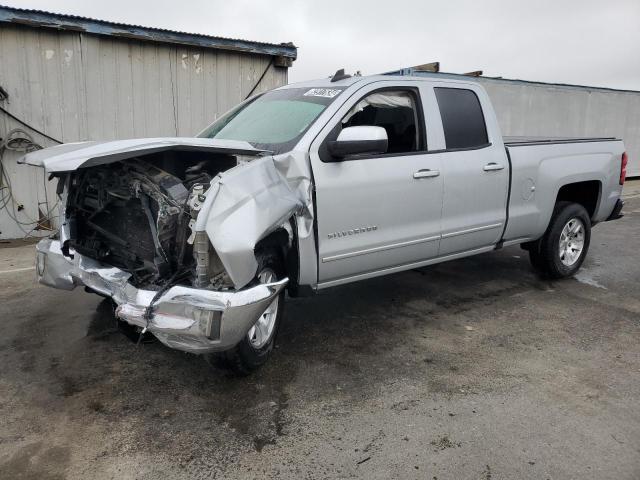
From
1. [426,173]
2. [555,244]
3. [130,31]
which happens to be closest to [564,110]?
[555,244]

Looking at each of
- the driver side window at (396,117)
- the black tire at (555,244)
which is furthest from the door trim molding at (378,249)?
the black tire at (555,244)

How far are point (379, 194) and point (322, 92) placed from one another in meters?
0.93

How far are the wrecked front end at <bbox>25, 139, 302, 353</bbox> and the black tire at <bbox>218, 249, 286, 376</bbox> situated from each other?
29cm

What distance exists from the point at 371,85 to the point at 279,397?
95.4 inches

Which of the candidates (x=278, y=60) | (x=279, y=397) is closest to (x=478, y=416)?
(x=279, y=397)

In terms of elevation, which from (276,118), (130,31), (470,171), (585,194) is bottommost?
(585,194)

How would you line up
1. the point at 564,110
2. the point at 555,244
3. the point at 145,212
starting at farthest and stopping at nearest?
1. the point at 564,110
2. the point at 555,244
3. the point at 145,212

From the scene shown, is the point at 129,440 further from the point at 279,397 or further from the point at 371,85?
the point at 371,85

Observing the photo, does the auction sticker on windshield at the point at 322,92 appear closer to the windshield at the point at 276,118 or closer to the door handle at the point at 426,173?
the windshield at the point at 276,118

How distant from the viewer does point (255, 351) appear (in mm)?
3506

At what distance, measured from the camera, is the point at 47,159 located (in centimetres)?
308

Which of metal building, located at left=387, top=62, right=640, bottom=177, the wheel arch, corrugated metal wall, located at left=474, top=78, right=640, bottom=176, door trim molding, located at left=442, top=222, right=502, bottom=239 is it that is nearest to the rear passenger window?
door trim molding, located at left=442, top=222, right=502, bottom=239

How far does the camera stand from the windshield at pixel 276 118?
393 centimetres

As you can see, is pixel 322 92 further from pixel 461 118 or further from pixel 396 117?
pixel 461 118
